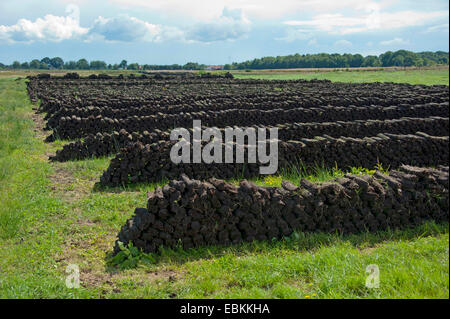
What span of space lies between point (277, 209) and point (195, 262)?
160 centimetres

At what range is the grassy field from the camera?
436 cm

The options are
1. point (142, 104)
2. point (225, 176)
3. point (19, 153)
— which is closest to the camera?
point (225, 176)

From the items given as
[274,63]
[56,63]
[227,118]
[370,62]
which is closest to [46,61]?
[56,63]

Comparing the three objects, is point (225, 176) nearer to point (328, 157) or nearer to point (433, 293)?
point (328, 157)

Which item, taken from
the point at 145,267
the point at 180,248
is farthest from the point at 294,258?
the point at 145,267

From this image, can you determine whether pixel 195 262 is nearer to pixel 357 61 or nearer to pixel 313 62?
pixel 357 61

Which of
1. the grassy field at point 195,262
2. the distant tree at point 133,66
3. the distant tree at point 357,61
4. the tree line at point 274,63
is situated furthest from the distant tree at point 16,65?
the grassy field at point 195,262

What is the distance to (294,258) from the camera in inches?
204

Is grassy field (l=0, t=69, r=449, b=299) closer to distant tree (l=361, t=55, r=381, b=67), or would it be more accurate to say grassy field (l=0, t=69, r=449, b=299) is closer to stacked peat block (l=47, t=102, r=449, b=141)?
stacked peat block (l=47, t=102, r=449, b=141)

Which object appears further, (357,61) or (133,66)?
(133,66)

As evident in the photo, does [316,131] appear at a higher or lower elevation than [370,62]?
lower

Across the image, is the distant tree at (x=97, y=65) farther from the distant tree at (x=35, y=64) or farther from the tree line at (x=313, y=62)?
the tree line at (x=313, y=62)

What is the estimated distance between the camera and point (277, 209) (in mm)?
6004

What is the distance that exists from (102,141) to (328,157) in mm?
7444
